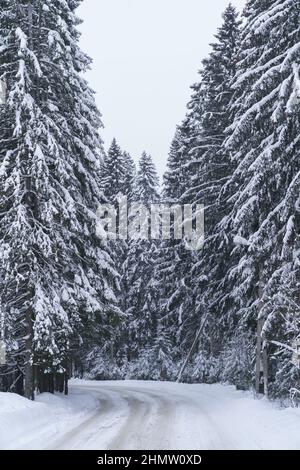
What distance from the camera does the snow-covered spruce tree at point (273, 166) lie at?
15141 mm

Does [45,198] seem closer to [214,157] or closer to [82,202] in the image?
[82,202]

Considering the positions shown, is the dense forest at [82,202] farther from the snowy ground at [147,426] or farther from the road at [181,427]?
the road at [181,427]

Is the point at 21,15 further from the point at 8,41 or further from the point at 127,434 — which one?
the point at 127,434

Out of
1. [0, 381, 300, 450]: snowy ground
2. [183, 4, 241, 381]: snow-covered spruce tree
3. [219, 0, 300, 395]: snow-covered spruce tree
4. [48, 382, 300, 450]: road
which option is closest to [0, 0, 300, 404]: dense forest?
[219, 0, 300, 395]: snow-covered spruce tree

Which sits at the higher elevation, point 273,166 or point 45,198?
point 273,166

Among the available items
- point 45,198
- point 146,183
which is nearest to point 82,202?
point 45,198

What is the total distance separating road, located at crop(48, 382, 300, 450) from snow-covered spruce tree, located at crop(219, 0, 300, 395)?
2190 mm

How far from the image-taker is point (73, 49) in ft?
66.7

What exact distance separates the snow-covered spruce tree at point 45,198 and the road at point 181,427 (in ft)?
Answer: 10.3

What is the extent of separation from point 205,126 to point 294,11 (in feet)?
39.7

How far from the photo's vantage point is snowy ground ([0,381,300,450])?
34.4ft

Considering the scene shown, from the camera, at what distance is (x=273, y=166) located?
16.2 m

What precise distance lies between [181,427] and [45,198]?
8.08 metres

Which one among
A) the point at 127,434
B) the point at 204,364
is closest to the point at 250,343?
the point at 204,364
